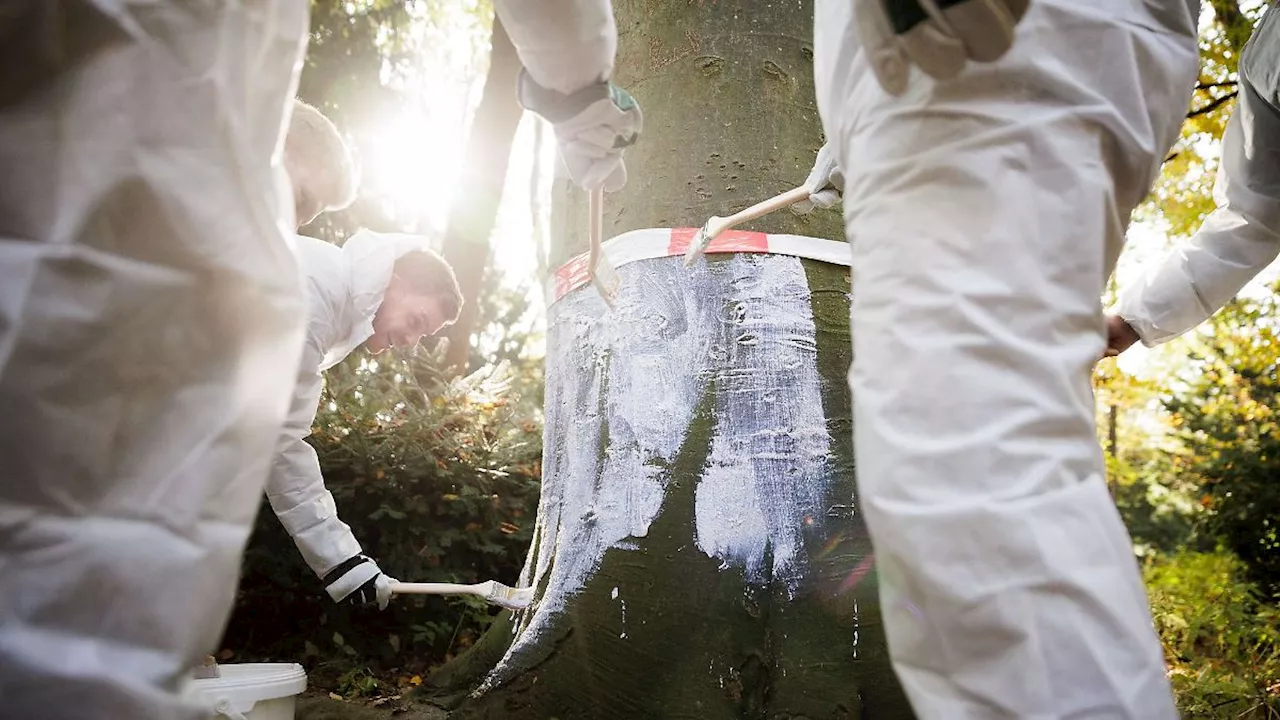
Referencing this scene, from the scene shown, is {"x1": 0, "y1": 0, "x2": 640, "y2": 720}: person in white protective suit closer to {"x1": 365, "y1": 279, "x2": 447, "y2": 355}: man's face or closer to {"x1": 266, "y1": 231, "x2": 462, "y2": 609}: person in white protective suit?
{"x1": 266, "y1": 231, "x2": 462, "y2": 609}: person in white protective suit

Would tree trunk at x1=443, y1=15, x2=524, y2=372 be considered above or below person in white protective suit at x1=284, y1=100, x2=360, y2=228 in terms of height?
above

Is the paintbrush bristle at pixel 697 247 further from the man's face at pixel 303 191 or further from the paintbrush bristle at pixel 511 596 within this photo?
the man's face at pixel 303 191

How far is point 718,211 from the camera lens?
7.22 feet

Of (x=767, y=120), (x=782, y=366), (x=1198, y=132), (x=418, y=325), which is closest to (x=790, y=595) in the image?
(x=782, y=366)


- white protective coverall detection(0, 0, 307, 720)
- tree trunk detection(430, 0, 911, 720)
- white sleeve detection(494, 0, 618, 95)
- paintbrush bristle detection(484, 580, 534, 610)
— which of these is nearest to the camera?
white protective coverall detection(0, 0, 307, 720)

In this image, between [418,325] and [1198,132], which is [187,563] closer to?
[418,325]

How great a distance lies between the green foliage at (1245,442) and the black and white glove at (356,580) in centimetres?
499

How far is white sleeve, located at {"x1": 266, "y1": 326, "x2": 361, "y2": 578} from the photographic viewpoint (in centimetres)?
266

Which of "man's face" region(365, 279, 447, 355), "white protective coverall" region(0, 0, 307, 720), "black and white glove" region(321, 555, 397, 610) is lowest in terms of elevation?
"black and white glove" region(321, 555, 397, 610)

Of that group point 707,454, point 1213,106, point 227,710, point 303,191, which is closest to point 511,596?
point 227,710

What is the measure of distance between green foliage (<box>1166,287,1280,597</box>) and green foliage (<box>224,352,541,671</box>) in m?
4.49

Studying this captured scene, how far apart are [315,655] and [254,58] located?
3.34 meters

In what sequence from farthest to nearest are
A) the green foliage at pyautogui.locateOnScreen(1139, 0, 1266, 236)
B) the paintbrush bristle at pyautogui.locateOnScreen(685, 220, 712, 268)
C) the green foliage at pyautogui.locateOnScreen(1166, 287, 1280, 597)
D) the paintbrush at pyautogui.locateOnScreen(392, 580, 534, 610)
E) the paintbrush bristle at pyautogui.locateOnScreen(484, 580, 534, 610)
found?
1. the green foliage at pyautogui.locateOnScreen(1166, 287, 1280, 597)
2. the green foliage at pyautogui.locateOnScreen(1139, 0, 1266, 236)
3. the paintbrush at pyautogui.locateOnScreen(392, 580, 534, 610)
4. the paintbrush bristle at pyautogui.locateOnScreen(484, 580, 534, 610)
5. the paintbrush bristle at pyautogui.locateOnScreen(685, 220, 712, 268)

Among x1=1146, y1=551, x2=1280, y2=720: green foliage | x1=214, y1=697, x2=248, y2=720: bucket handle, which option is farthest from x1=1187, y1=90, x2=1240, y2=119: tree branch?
x1=214, y1=697, x2=248, y2=720: bucket handle
